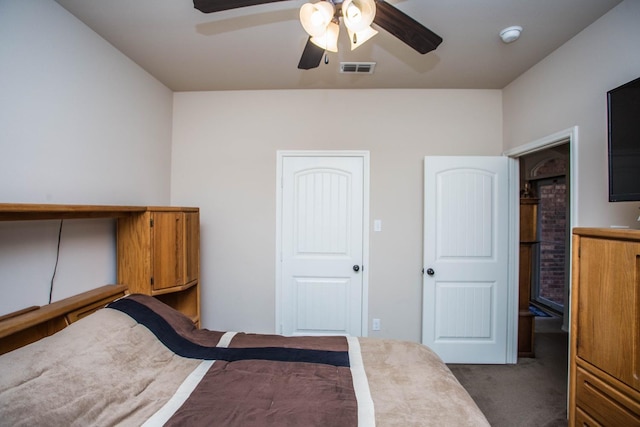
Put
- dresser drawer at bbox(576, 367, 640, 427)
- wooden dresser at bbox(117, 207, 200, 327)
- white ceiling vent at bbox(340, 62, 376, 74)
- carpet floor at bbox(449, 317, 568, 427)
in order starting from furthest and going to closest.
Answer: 1. white ceiling vent at bbox(340, 62, 376, 74)
2. wooden dresser at bbox(117, 207, 200, 327)
3. carpet floor at bbox(449, 317, 568, 427)
4. dresser drawer at bbox(576, 367, 640, 427)

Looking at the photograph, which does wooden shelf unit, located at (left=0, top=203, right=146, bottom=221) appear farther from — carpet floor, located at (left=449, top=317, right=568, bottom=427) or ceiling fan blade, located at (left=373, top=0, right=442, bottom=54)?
carpet floor, located at (left=449, top=317, right=568, bottom=427)

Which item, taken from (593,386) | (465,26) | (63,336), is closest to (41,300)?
(63,336)

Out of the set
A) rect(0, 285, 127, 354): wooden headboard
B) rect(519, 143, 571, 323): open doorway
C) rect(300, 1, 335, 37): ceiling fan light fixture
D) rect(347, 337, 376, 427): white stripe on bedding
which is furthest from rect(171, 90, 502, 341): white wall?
rect(519, 143, 571, 323): open doorway

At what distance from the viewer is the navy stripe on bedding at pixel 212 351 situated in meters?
1.42

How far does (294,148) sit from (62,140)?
175 cm

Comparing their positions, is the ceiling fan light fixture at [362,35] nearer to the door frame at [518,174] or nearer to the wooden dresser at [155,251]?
the door frame at [518,174]

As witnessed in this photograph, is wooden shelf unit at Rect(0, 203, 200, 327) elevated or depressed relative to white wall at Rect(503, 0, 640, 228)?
depressed

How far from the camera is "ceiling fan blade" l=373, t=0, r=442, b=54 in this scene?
3.94ft

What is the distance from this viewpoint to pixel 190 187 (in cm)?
282

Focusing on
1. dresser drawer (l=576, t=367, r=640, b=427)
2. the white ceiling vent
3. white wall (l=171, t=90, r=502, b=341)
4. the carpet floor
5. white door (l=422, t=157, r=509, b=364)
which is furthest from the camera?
white wall (l=171, t=90, r=502, b=341)

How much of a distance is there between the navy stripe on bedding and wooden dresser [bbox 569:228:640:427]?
115cm

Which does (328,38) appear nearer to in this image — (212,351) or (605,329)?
(212,351)

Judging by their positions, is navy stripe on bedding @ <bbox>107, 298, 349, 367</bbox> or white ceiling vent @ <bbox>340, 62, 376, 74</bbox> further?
white ceiling vent @ <bbox>340, 62, 376, 74</bbox>

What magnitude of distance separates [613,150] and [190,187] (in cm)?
322
